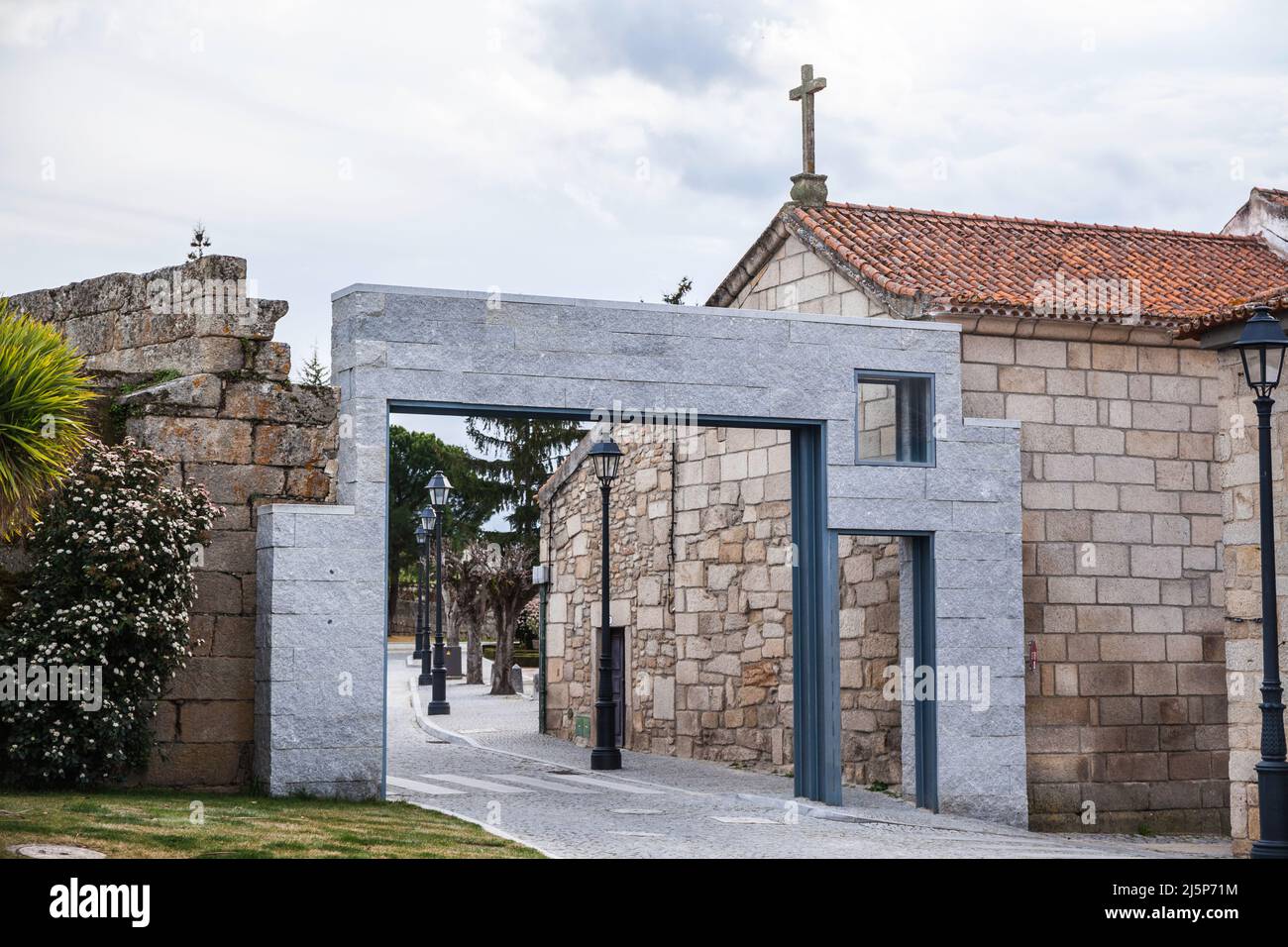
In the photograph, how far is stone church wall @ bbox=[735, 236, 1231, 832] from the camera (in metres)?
16.9

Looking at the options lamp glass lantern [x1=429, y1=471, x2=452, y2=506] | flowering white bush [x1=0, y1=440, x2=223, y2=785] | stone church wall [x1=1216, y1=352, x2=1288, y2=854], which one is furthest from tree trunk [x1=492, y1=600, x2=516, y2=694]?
stone church wall [x1=1216, y1=352, x2=1288, y2=854]

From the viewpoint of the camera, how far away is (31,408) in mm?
10289

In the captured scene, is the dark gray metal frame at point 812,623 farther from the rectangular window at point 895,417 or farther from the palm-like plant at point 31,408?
the palm-like plant at point 31,408

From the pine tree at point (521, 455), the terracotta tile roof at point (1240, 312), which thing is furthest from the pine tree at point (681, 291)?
the terracotta tile roof at point (1240, 312)

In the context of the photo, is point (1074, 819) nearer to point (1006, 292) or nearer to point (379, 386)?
point (1006, 292)

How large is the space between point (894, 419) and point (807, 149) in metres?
5.74

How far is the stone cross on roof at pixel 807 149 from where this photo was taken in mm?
19828

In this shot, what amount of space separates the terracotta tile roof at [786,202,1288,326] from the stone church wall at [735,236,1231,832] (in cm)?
38

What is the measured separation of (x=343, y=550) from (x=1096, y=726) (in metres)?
8.76

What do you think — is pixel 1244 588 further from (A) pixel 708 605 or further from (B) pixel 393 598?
(B) pixel 393 598

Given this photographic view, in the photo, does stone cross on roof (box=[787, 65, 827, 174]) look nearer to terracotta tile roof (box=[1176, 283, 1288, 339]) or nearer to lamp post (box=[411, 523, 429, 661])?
terracotta tile roof (box=[1176, 283, 1288, 339])

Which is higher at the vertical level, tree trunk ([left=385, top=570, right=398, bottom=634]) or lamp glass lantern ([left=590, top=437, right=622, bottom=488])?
lamp glass lantern ([left=590, top=437, right=622, bottom=488])

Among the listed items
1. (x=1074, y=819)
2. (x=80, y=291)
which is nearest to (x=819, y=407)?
(x=1074, y=819)

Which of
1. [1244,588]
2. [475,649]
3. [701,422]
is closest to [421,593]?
[475,649]
